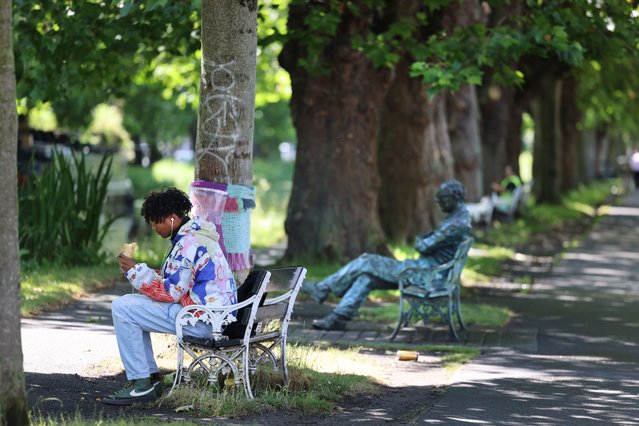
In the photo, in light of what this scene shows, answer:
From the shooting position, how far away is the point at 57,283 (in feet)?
43.6

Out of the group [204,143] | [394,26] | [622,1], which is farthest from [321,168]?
[204,143]

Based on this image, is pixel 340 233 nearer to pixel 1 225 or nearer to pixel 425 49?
pixel 425 49

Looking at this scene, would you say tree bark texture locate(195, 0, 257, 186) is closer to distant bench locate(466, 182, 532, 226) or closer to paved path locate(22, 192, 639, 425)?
paved path locate(22, 192, 639, 425)

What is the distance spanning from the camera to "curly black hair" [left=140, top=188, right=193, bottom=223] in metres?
7.79

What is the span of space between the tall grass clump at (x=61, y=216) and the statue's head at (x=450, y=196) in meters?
4.94

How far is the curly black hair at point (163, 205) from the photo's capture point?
7789 millimetres

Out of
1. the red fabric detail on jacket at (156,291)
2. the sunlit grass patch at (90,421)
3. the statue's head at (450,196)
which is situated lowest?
the sunlit grass patch at (90,421)

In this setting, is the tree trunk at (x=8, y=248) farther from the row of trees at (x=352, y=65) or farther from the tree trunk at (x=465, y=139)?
the tree trunk at (x=465, y=139)

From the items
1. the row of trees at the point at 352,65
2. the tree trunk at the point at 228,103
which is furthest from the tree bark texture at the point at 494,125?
the tree trunk at the point at 228,103

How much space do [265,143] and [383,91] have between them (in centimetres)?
6470

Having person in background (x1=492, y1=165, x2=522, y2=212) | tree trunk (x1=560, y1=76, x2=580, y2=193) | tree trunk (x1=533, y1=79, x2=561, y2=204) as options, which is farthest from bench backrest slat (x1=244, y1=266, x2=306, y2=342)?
tree trunk (x1=560, y1=76, x2=580, y2=193)

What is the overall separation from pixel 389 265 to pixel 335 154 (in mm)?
4630

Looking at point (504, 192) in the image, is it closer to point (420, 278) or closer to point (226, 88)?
point (420, 278)

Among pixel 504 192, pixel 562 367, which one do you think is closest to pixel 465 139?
pixel 504 192
